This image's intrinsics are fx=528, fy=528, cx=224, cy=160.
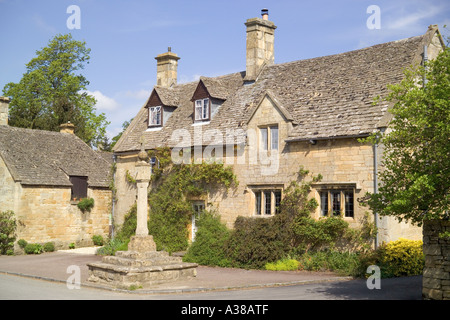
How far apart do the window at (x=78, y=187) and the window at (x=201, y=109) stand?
30.2 ft

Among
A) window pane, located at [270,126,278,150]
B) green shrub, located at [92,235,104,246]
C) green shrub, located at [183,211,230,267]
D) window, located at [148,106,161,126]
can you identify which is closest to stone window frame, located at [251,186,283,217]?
green shrub, located at [183,211,230,267]

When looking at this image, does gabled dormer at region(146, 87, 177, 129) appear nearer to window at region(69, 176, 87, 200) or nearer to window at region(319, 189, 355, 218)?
window at region(69, 176, 87, 200)

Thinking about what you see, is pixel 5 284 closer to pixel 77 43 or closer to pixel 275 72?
pixel 275 72

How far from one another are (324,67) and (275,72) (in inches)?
110

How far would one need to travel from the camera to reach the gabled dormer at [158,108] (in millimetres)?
28469

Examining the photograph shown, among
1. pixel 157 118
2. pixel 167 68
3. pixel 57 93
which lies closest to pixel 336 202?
pixel 157 118

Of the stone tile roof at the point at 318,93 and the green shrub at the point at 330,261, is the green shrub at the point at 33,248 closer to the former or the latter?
the stone tile roof at the point at 318,93

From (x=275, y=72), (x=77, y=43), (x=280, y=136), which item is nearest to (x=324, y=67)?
(x=275, y=72)

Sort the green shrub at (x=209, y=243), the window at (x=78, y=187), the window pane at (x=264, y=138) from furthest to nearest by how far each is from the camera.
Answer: the window at (x=78, y=187) < the window pane at (x=264, y=138) < the green shrub at (x=209, y=243)

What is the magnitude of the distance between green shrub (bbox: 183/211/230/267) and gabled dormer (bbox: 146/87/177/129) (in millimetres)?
6955

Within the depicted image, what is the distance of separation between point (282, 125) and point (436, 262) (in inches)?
427

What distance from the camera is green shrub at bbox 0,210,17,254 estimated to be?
88.6 ft

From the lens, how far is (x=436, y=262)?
1229cm

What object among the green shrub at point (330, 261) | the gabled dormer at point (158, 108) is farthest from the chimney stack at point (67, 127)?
the green shrub at point (330, 261)
